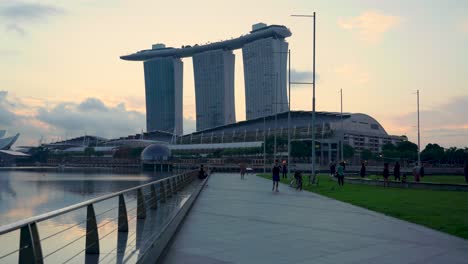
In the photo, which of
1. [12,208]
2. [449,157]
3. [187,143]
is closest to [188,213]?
[12,208]

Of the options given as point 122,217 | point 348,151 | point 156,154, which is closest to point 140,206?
point 122,217

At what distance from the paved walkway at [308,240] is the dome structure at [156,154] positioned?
471ft

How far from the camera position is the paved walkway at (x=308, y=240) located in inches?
329

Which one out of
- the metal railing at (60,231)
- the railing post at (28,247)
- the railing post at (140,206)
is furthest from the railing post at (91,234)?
the railing post at (140,206)

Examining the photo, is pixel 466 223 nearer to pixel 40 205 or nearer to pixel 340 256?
pixel 340 256

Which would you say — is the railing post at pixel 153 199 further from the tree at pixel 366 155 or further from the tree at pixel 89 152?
the tree at pixel 89 152

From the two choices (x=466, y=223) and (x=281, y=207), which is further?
(x=281, y=207)

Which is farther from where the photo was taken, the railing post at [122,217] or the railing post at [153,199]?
the railing post at [153,199]

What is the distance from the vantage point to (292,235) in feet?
35.7

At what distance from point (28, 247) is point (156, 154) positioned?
15555cm

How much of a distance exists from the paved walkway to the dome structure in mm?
A: 143604

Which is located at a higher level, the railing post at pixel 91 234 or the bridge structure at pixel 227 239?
the railing post at pixel 91 234

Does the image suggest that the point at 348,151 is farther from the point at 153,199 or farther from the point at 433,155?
the point at 153,199

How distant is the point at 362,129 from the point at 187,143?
63263 millimetres
